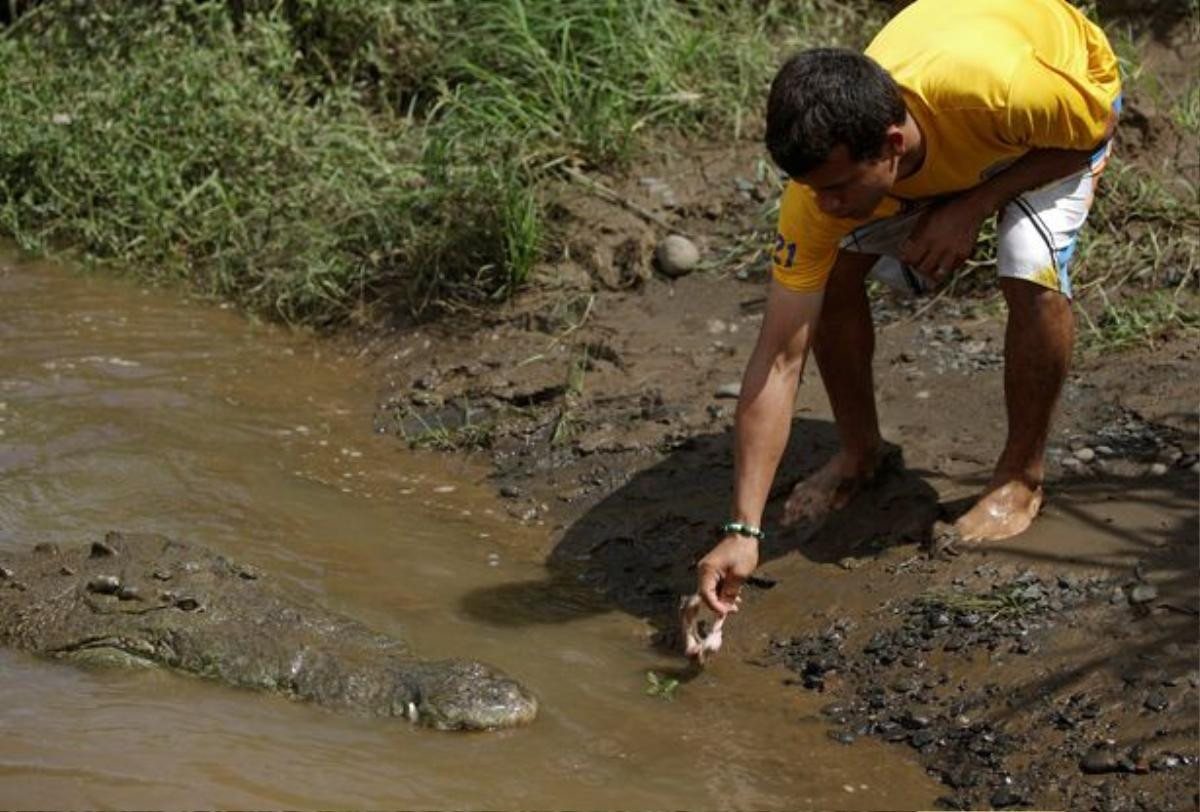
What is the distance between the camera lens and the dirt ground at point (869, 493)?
14.1 feet

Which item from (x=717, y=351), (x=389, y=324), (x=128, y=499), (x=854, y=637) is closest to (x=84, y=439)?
(x=128, y=499)

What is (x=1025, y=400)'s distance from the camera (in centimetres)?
472

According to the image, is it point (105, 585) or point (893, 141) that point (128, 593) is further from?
point (893, 141)

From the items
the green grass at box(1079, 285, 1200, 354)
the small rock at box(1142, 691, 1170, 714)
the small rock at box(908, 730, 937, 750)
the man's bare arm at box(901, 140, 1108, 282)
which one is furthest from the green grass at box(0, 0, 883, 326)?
the small rock at box(1142, 691, 1170, 714)

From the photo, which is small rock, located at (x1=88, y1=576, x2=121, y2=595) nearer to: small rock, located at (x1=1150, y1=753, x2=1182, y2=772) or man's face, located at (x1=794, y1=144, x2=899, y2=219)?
man's face, located at (x1=794, y1=144, x2=899, y2=219)

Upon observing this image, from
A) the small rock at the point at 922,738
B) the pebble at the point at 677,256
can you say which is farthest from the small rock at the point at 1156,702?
the pebble at the point at 677,256

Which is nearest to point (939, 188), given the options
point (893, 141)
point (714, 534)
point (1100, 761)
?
point (893, 141)

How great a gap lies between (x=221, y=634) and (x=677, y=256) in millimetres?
2608

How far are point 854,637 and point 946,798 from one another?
0.66 m

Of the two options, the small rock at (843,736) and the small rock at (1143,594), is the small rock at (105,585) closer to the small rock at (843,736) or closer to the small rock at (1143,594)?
the small rock at (843,736)

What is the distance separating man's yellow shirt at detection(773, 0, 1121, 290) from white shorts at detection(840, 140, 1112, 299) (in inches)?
4.0

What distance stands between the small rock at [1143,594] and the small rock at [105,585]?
240 centimetres

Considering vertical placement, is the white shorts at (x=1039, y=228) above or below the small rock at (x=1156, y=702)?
above

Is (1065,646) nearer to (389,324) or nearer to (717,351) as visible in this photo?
(717,351)
